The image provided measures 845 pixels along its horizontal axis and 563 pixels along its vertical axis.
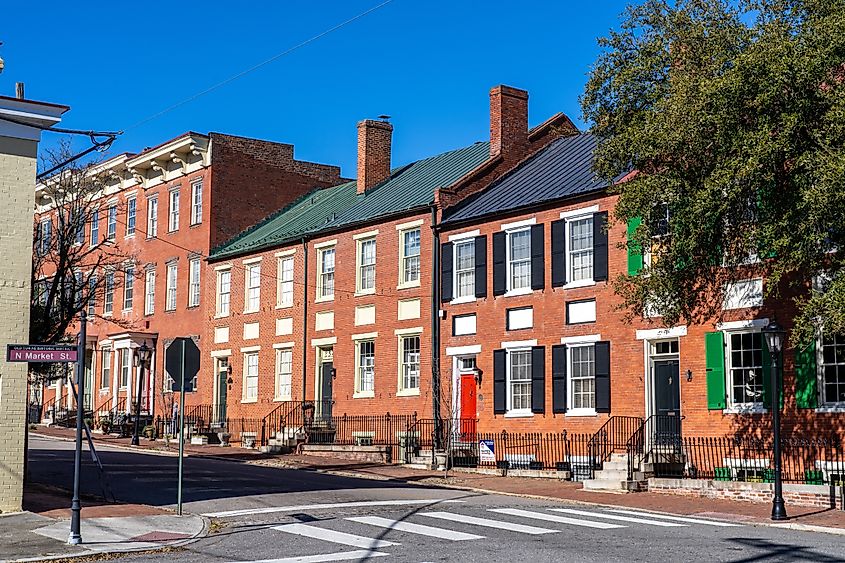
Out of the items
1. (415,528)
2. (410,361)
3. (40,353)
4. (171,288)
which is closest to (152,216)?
(171,288)

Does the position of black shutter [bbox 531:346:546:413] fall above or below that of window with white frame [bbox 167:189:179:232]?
below

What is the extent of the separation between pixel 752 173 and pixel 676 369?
9.11 m

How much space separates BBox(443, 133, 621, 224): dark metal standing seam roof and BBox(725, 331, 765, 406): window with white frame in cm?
553

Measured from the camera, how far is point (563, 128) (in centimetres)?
3572

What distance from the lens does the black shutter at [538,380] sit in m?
28.8

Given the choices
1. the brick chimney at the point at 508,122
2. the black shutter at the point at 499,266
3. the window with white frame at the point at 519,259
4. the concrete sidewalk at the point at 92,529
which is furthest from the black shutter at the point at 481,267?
the concrete sidewalk at the point at 92,529

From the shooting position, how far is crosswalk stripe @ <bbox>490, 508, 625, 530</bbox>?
16.7 metres

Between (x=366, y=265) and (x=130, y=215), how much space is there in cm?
1695

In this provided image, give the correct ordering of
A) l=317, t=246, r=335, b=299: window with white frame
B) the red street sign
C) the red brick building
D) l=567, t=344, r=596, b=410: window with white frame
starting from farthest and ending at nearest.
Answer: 1. the red brick building
2. l=317, t=246, r=335, b=299: window with white frame
3. l=567, t=344, r=596, b=410: window with white frame
4. the red street sign

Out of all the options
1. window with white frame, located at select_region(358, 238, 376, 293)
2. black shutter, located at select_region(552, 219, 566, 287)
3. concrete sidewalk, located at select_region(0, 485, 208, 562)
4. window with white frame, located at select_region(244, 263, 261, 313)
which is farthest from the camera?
window with white frame, located at select_region(244, 263, 261, 313)

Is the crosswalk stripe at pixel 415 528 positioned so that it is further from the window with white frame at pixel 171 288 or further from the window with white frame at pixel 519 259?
the window with white frame at pixel 171 288

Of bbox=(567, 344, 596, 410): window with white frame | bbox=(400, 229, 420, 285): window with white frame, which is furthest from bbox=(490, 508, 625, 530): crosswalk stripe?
bbox=(400, 229, 420, 285): window with white frame

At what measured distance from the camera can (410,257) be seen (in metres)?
33.7

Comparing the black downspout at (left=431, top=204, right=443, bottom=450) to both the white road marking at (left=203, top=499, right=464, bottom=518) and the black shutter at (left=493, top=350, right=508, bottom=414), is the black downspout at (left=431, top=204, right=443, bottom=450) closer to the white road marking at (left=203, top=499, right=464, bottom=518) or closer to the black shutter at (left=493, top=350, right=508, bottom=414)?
the black shutter at (left=493, top=350, right=508, bottom=414)
